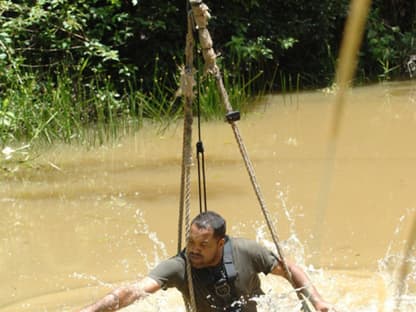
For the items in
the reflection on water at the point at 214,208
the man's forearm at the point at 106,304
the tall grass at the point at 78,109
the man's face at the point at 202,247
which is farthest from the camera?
the tall grass at the point at 78,109

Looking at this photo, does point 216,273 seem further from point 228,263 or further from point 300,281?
point 300,281

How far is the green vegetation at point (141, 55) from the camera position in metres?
7.84

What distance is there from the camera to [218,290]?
11.1ft

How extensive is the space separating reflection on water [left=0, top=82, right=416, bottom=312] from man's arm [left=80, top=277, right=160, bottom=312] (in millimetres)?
653

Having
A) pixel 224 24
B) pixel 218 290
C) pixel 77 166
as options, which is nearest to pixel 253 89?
pixel 224 24

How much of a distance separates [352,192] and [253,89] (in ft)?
15.4

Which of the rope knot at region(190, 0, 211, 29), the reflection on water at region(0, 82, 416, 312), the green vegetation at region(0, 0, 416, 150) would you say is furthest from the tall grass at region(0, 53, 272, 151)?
the rope knot at region(190, 0, 211, 29)

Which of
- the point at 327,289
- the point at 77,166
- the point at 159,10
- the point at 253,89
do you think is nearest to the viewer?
the point at 327,289

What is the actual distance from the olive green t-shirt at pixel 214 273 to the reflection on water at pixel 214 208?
220 mm

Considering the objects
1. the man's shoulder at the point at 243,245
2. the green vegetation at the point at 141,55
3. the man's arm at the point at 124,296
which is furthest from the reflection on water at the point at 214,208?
the man's arm at the point at 124,296

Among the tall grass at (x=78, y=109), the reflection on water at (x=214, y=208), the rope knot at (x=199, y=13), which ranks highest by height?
the rope knot at (x=199, y=13)

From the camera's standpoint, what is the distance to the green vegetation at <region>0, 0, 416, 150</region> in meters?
7.84

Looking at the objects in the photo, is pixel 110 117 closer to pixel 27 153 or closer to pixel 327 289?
pixel 27 153

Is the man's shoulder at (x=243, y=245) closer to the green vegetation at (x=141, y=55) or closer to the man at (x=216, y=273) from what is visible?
the man at (x=216, y=273)
